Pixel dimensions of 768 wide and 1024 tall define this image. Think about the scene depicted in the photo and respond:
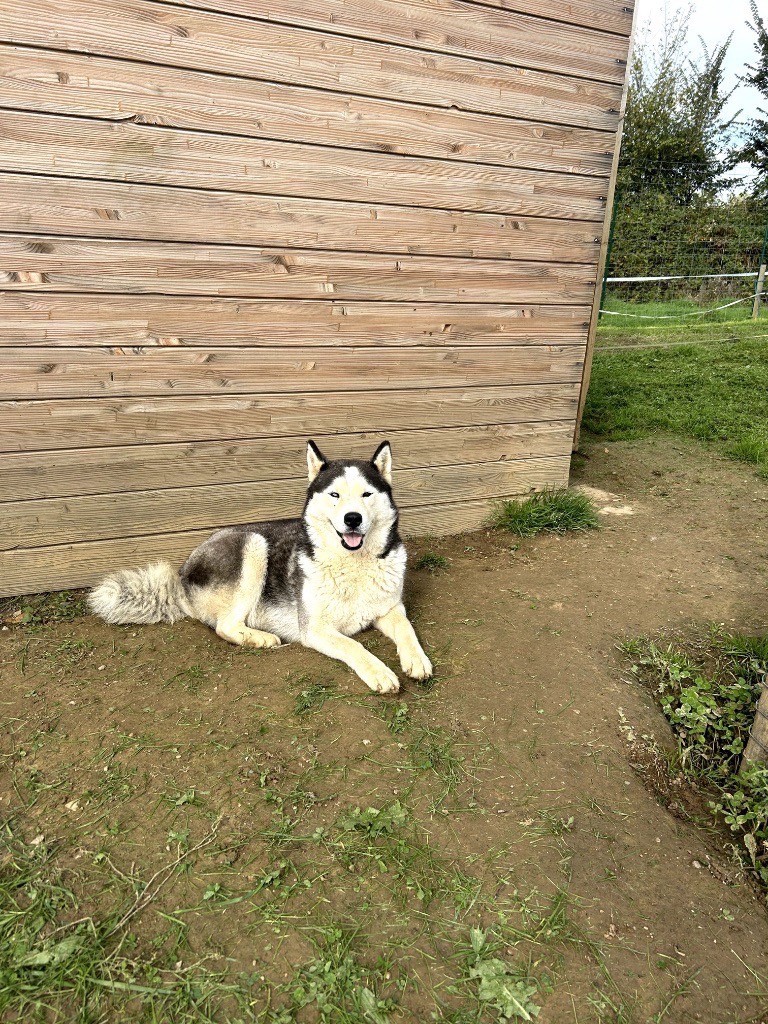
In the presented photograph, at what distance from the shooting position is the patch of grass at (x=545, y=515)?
16.7 feet

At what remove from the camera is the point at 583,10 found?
449 cm

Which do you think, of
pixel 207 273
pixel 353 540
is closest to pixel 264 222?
pixel 207 273

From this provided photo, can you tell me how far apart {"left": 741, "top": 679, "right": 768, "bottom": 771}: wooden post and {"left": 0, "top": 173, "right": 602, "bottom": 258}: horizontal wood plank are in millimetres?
3412

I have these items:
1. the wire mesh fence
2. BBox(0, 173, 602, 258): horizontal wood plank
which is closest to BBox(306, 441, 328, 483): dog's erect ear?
BBox(0, 173, 602, 258): horizontal wood plank

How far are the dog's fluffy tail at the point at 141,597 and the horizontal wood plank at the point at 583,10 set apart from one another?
13.7 feet

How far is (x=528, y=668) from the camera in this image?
3.30 meters

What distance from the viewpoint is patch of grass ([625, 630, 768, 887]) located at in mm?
2482

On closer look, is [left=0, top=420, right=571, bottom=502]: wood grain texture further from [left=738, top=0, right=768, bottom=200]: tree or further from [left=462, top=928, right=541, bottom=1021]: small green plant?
[left=738, top=0, right=768, bottom=200]: tree

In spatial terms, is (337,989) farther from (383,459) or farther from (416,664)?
(383,459)

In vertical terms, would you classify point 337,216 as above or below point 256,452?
A: above

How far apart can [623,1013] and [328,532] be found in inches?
→ 90.7

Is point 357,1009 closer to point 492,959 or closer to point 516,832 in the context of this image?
point 492,959

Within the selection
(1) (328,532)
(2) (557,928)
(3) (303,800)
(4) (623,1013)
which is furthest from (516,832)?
(1) (328,532)

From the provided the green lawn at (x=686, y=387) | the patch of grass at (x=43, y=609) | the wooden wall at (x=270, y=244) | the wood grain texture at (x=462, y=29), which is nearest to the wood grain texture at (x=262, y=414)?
the wooden wall at (x=270, y=244)
